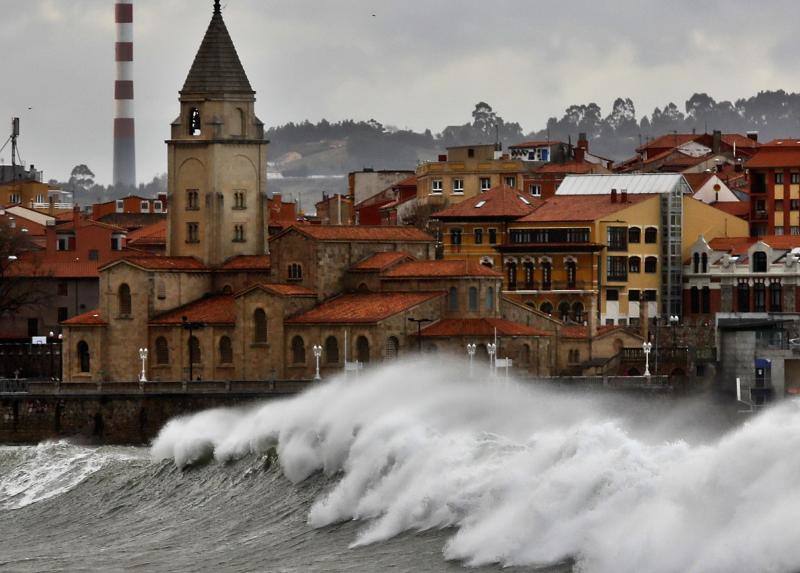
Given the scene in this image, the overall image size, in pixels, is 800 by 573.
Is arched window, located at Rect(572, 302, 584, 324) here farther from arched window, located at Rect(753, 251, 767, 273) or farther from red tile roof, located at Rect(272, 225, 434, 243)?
red tile roof, located at Rect(272, 225, 434, 243)

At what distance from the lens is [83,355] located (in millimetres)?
124312

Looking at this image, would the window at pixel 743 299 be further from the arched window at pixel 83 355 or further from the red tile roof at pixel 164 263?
the arched window at pixel 83 355

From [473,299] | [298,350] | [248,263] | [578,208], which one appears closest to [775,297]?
[578,208]

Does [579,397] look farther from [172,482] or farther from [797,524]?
[797,524]

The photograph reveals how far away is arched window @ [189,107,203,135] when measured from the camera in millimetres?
129125

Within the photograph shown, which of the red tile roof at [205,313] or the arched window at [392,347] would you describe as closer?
the arched window at [392,347]

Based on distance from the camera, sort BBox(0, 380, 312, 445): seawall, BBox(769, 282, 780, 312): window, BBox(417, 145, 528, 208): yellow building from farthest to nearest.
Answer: BBox(417, 145, 528, 208): yellow building, BBox(769, 282, 780, 312): window, BBox(0, 380, 312, 445): seawall

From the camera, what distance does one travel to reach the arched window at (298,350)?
11856cm

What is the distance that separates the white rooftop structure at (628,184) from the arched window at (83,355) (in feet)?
104

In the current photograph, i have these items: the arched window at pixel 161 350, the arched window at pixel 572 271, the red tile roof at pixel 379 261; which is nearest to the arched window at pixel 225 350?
the arched window at pixel 161 350

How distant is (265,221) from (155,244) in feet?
71.7

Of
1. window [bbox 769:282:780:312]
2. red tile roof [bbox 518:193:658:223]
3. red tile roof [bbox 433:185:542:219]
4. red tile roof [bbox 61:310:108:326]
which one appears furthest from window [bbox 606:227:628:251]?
red tile roof [bbox 61:310:108:326]

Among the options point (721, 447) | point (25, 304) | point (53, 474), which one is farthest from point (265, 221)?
point (721, 447)

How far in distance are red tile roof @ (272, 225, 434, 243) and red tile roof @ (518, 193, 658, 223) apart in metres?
11.9
